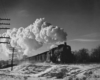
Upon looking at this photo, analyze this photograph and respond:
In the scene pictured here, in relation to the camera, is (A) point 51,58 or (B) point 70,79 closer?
(B) point 70,79

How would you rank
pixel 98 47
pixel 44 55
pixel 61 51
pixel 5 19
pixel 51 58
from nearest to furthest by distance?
pixel 5 19, pixel 61 51, pixel 51 58, pixel 44 55, pixel 98 47

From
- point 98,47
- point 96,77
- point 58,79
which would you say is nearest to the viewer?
point 96,77

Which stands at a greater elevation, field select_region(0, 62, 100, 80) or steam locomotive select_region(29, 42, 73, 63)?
steam locomotive select_region(29, 42, 73, 63)

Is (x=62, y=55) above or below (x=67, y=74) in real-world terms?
above

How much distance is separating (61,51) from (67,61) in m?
3.58

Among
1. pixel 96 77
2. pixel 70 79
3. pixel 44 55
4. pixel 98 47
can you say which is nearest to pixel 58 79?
pixel 70 79

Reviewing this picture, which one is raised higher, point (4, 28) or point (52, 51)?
point (4, 28)

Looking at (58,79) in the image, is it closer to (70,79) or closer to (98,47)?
(70,79)

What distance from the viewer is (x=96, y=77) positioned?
15.3 meters

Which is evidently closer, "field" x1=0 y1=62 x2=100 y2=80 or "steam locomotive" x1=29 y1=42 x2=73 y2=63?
"field" x1=0 y1=62 x2=100 y2=80

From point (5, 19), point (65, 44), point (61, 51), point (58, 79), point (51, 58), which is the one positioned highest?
point (5, 19)

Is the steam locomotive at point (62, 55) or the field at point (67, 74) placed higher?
the steam locomotive at point (62, 55)

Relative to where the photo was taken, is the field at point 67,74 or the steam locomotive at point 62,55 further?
the steam locomotive at point 62,55

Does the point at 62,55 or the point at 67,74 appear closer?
the point at 67,74
